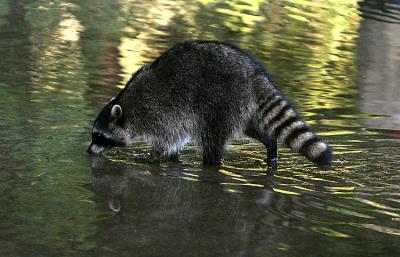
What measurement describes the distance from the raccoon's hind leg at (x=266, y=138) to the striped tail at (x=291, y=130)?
0.19ft

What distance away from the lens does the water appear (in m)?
4.88

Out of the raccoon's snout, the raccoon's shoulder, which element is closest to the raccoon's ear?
the raccoon's snout

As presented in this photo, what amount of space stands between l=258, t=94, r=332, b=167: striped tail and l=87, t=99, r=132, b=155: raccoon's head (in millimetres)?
1109

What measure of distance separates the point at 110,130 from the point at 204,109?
0.82 metres

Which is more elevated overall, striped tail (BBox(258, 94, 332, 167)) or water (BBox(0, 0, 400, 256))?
striped tail (BBox(258, 94, 332, 167))

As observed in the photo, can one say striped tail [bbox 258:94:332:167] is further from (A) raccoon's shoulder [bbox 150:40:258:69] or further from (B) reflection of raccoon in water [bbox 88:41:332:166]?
(A) raccoon's shoulder [bbox 150:40:258:69]

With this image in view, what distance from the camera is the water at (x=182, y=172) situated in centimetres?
488

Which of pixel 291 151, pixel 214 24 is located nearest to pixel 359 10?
pixel 214 24

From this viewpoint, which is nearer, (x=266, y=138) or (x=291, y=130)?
(x=291, y=130)

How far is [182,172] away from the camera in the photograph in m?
6.53

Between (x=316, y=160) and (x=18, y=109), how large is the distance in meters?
2.99

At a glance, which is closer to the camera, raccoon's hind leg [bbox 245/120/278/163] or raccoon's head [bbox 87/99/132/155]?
raccoon's hind leg [bbox 245/120/278/163]

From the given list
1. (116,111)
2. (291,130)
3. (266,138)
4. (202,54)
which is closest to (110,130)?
(116,111)

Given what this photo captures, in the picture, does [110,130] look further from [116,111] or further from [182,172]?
[182,172]
